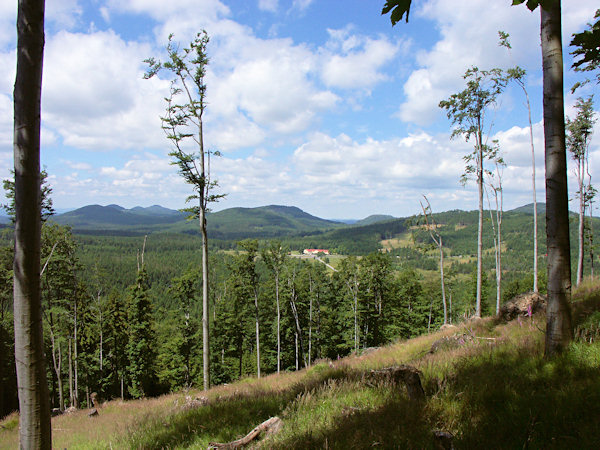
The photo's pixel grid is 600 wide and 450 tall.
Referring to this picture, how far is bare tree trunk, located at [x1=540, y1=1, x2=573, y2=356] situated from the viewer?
13.1 feet

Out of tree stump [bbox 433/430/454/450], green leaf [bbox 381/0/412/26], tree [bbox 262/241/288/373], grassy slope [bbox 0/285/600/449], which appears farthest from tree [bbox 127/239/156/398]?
green leaf [bbox 381/0/412/26]

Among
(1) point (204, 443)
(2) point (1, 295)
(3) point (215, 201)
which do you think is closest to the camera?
(1) point (204, 443)

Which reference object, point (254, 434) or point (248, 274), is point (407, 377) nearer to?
point (254, 434)

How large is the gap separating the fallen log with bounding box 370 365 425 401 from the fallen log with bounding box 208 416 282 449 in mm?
1653

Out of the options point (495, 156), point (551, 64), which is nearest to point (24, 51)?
point (551, 64)

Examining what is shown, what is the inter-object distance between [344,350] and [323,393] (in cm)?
3426

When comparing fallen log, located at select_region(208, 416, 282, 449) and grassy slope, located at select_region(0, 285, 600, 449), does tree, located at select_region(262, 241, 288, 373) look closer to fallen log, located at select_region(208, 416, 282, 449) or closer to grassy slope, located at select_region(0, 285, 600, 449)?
grassy slope, located at select_region(0, 285, 600, 449)

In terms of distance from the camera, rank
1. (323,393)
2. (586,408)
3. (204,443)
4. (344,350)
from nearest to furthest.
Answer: (586,408) → (204,443) → (323,393) → (344,350)

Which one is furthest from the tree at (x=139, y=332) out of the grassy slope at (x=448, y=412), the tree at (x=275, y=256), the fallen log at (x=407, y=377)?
the fallen log at (x=407, y=377)

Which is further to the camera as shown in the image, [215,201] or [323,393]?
[215,201]

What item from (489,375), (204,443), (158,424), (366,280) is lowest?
(366,280)

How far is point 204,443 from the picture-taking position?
397 cm

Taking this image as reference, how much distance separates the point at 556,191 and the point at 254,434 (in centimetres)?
487

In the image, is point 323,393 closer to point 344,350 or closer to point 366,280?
point 366,280
